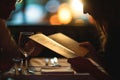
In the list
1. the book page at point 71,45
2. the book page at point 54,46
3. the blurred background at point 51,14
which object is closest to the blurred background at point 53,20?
the blurred background at point 51,14

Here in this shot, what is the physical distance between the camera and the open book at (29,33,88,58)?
1.54 metres

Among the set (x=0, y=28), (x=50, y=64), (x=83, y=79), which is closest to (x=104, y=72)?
(x=83, y=79)

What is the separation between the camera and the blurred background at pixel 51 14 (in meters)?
3.52

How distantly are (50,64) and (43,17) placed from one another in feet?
6.03

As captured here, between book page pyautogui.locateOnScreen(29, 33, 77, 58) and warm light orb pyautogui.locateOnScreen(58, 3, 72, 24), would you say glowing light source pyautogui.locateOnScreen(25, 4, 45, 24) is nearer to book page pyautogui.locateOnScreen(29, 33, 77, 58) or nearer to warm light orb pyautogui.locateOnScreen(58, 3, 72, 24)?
warm light orb pyautogui.locateOnScreen(58, 3, 72, 24)

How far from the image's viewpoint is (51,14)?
3607mm

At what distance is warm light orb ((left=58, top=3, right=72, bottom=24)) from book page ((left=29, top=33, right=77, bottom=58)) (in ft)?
6.23

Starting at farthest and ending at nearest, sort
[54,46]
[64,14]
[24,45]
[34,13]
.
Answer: [64,14] → [34,13] → [24,45] → [54,46]

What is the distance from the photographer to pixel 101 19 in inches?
61.1

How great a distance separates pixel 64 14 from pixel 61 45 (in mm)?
2069

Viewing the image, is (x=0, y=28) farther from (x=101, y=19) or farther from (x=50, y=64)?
(x=101, y=19)

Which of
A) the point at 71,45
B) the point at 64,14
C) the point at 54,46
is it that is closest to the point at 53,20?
the point at 64,14

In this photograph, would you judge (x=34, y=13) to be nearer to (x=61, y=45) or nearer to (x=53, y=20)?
(x=53, y=20)

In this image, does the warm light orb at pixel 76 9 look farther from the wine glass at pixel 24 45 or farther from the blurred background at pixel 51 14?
the wine glass at pixel 24 45
